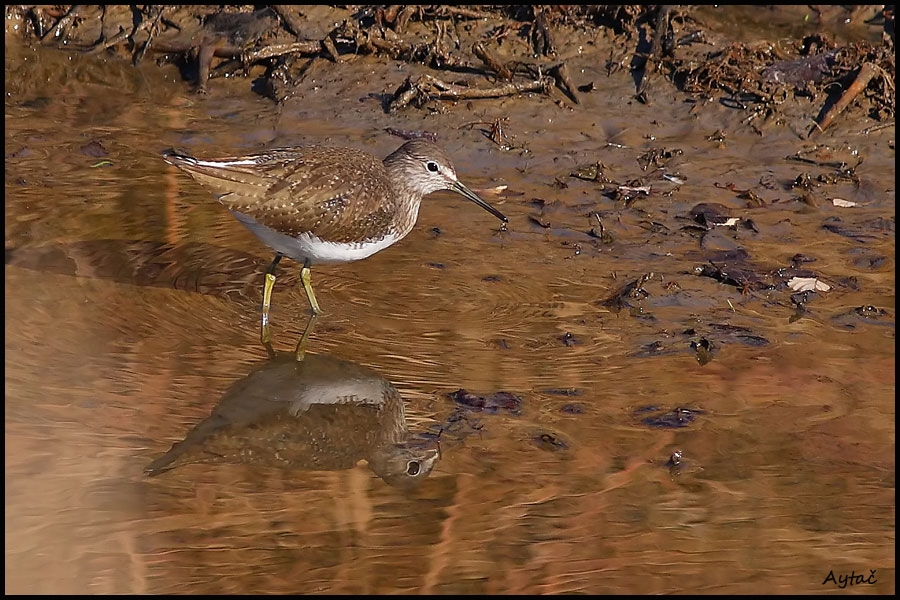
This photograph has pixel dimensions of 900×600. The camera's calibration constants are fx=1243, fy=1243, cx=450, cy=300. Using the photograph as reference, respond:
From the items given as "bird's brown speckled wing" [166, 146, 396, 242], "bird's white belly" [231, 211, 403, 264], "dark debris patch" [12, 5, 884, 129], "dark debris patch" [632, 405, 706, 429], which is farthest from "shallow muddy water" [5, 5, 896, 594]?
"bird's brown speckled wing" [166, 146, 396, 242]

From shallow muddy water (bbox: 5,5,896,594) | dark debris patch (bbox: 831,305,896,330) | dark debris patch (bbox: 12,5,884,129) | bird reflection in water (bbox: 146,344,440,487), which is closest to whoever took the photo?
shallow muddy water (bbox: 5,5,896,594)

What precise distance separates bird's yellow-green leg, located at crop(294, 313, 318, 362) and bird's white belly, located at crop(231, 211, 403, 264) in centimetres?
38

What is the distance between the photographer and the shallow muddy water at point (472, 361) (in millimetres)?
5531

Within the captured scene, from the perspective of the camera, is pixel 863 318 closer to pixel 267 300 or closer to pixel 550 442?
pixel 550 442

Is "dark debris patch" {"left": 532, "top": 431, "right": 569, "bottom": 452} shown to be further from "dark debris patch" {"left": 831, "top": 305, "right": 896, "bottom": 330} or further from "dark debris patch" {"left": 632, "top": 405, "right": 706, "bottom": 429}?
"dark debris patch" {"left": 831, "top": 305, "right": 896, "bottom": 330}

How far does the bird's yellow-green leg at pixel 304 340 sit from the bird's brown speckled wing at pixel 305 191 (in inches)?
20.8

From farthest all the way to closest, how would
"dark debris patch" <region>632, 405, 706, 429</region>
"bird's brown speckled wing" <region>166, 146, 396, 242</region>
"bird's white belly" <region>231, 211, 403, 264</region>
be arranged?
1. "bird's white belly" <region>231, 211, 403, 264</region>
2. "bird's brown speckled wing" <region>166, 146, 396, 242</region>
3. "dark debris patch" <region>632, 405, 706, 429</region>

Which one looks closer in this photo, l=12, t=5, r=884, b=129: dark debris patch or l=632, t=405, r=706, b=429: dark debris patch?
l=632, t=405, r=706, b=429: dark debris patch

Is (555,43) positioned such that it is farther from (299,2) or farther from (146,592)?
(146,592)

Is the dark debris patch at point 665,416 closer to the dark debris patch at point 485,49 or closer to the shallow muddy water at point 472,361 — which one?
the shallow muddy water at point 472,361

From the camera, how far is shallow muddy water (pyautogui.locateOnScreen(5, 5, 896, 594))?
18.1ft

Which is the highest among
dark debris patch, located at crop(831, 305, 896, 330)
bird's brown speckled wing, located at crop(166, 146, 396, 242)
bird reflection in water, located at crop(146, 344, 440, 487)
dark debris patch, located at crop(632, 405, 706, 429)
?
bird's brown speckled wing, located at crop(166, 146, 396, 242)

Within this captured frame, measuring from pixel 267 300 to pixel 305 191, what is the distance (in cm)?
76

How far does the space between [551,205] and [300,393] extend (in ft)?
11.2
